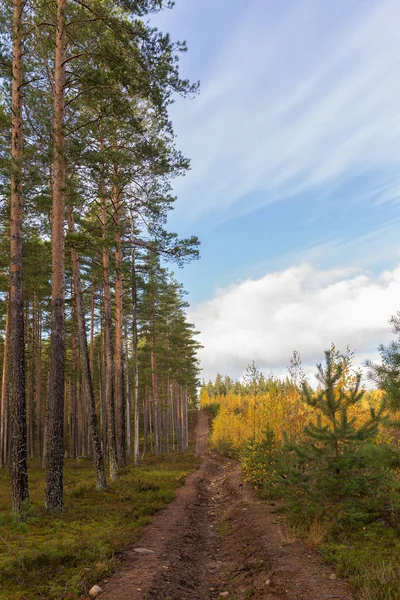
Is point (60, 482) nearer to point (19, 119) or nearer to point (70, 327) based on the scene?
point (19, 119)

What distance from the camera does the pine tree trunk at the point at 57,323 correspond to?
8.87 metres

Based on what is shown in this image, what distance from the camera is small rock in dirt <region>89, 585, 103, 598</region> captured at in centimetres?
499

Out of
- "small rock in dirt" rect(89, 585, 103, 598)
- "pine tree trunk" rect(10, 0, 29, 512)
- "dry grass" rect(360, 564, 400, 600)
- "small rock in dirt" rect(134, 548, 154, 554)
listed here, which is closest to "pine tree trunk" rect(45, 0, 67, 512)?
"pine tree trunk" rect(10, 0, 29, 512)

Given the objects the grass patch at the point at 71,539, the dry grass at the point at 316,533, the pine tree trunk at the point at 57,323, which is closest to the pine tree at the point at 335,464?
the dry grass at the point at 316,533

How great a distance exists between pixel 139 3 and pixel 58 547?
1216 cm

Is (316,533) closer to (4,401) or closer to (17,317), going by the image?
(17,317)

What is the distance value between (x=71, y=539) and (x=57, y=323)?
4.75m

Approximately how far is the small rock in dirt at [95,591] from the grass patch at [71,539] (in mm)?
151

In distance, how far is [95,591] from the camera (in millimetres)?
5035

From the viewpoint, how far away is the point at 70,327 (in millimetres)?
24719

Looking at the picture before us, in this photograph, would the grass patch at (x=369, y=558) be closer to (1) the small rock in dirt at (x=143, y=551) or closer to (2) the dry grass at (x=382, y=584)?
(2) the dry grass at (x=382, y=584)

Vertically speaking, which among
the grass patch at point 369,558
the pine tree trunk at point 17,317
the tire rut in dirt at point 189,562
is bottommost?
the tire rut in dirt at point 189,562

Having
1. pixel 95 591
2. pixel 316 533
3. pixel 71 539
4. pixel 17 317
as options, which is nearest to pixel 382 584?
pixel 316 533

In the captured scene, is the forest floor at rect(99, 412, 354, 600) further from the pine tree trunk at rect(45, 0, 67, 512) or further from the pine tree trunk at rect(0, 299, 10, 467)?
the pine tree trunk at rect(0, 299, 10, 467)
